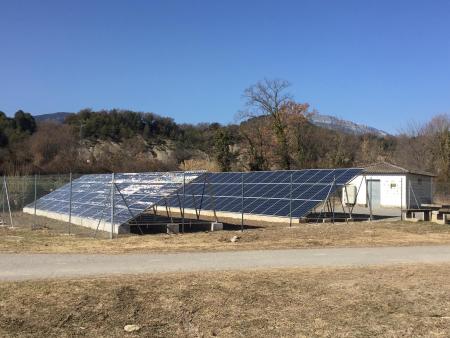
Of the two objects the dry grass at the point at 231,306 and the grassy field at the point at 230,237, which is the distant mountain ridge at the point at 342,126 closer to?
the grassy field at the point at 230,237

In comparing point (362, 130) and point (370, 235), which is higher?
point (362, 130)

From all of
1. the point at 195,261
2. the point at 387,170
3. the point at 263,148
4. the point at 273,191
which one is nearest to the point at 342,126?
the point at 263,148

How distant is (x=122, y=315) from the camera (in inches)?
296

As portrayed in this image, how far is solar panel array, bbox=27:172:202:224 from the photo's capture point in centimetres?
2048

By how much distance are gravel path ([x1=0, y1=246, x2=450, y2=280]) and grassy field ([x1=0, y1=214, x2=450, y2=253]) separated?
4.39 feet

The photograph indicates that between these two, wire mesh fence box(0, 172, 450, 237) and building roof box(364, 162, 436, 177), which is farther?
building roof box(364, 162, 436, 177)

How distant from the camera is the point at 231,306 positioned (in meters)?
7.92

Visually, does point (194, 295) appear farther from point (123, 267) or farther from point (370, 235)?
point (370, 235)

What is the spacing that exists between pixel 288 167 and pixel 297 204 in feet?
113

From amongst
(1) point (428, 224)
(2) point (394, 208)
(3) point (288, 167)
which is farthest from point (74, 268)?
(3) point (288, 167)

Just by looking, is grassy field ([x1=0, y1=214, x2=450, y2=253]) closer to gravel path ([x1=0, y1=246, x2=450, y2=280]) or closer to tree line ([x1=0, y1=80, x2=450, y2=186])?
gravel path ([x1=0, y1=246, x2=450, y2=280])

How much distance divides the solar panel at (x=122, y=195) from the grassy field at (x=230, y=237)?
1212 mm

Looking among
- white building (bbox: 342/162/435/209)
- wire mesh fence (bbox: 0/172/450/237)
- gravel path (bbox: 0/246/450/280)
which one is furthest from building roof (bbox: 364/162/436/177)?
gravel path (bbox: 0/246/450/280)

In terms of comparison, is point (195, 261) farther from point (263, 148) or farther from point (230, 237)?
point (263, 148)
